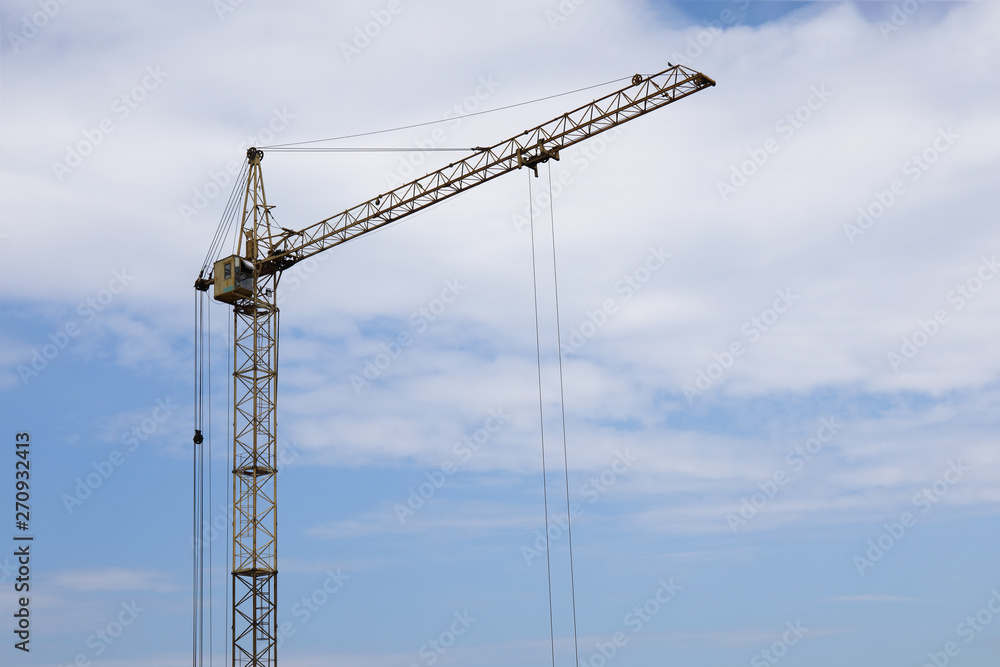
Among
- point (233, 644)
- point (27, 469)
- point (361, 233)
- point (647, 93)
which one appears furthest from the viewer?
point (361, 233)

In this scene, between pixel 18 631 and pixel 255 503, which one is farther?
pixel 255 503

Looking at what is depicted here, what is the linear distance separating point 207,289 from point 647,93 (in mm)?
31748

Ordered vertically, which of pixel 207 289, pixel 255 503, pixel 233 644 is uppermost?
pixel 207 289

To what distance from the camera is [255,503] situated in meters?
69.8

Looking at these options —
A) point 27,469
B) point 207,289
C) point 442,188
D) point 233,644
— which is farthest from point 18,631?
point 442,188

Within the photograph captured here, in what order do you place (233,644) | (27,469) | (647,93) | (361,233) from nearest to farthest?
(27,469) < (647,93) < (233,644) < (361,233)

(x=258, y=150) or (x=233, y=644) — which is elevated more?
(x=258, y=150)

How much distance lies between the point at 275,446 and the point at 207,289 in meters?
12.4

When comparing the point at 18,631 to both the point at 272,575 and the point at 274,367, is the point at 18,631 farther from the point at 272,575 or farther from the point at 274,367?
the point at 274,367

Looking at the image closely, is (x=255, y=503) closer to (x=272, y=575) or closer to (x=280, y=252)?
(x=272, y=575)

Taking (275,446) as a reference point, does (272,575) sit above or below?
below

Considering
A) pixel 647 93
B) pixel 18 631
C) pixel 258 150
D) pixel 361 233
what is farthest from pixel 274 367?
pixel 647 93

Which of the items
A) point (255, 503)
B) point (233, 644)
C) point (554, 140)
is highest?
point (554, 140)

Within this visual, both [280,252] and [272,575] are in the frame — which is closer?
[272,575]
